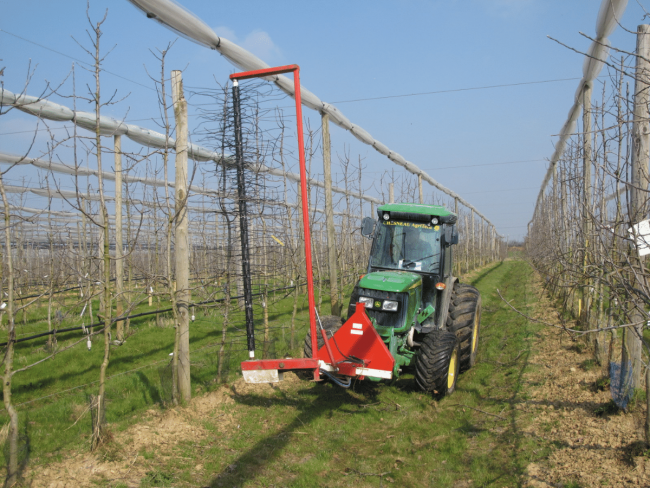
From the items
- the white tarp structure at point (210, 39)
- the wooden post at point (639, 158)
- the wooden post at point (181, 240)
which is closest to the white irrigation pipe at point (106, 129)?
the wooden post at point (181, 240)

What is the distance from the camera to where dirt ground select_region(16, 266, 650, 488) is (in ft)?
12.1

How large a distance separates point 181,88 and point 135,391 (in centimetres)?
382

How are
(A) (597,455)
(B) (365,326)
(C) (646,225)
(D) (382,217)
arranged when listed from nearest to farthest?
(C) (646,225), (A) (597,455), (B) (365,326), (D) (382,217)

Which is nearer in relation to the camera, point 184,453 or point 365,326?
point 184,453

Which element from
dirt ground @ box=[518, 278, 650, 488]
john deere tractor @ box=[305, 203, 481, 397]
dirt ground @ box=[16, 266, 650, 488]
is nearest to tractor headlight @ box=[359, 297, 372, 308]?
john deere tractor @ box=[305, 203, 481, 397]

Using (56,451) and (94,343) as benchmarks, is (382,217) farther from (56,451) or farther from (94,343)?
(94,343)

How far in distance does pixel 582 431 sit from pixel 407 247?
10.3 feet

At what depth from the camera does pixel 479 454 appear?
437 centimetres

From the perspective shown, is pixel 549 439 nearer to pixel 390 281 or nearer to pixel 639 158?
pixel 390 281

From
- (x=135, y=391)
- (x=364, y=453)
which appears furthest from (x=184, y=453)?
(x=135, y=391)

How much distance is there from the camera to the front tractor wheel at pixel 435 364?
17.5 feet

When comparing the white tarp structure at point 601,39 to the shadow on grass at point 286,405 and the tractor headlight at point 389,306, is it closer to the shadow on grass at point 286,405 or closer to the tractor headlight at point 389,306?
the tractor headlight at point 389,306

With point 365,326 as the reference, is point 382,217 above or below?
above

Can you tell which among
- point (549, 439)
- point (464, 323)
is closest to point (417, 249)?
point (464, 323)
